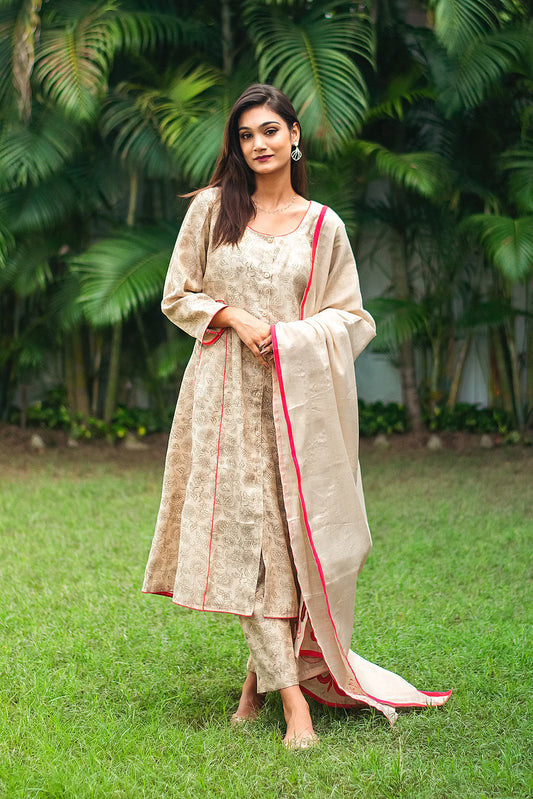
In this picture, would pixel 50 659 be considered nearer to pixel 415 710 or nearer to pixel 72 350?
pixel 415 710

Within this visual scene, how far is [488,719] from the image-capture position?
2.63 meters

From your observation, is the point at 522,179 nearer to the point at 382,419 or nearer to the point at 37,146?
the point at 382,419

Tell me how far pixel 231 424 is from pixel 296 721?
814 mm

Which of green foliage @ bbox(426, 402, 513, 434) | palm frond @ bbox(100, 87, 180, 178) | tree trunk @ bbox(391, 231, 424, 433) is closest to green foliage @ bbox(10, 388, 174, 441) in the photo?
tree trunk @ bbox(391, 231, 424, 433)

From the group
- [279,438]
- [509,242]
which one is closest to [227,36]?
[509,242]

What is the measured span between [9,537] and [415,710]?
265 centimetres

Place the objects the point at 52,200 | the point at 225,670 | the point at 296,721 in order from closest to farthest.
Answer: the point at 296,721 < the point at 225,670 < the point at 52,200

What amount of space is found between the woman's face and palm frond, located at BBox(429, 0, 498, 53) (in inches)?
151

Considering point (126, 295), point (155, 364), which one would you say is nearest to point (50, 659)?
point (126, 295)

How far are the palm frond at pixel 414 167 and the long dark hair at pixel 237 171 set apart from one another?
3.63 meters

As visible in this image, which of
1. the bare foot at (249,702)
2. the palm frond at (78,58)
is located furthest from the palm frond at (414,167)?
the bare foot at (249,702)

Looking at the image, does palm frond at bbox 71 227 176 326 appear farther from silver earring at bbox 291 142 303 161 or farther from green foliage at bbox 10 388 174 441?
silver earring at bbox 291 142 303 161

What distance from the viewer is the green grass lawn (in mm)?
2260

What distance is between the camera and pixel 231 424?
99.7 inches
